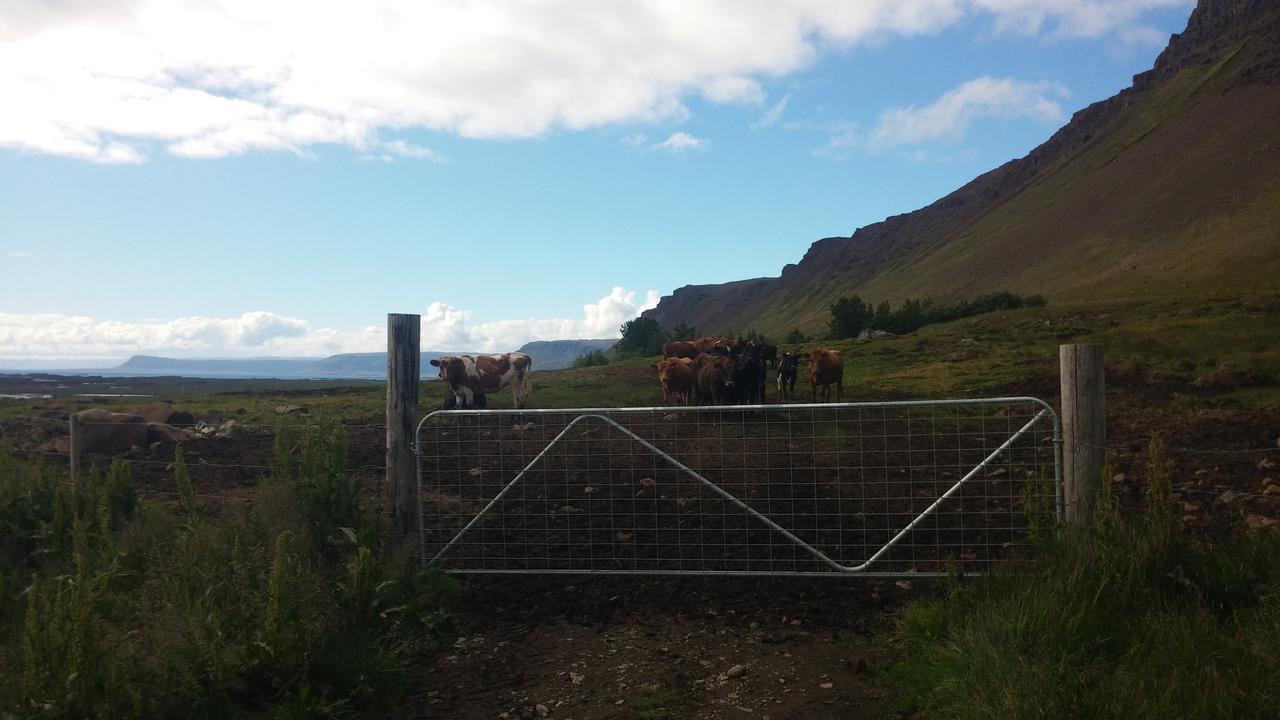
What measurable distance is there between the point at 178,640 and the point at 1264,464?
33.3 feet

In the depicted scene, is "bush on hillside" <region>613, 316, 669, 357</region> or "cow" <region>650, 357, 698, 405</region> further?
"bush on hillside" <region>613, 316, 669, 357</region>

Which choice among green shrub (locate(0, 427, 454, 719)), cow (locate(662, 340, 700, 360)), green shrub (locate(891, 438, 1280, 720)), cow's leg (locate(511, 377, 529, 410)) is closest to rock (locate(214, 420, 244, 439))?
cow's leg (locate(511, 377, 529, 410))

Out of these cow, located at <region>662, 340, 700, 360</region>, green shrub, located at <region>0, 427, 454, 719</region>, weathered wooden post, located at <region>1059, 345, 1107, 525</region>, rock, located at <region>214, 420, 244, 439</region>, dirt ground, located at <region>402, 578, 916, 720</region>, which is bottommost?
dirt ground, located at <region>402, 578, 916, 720</region>

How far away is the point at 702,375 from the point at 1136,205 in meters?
92.7

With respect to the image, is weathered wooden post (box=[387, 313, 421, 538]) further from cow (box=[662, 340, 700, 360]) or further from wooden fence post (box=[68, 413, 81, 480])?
cow (box=[662, 340, 700, 360])

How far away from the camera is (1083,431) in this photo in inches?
246

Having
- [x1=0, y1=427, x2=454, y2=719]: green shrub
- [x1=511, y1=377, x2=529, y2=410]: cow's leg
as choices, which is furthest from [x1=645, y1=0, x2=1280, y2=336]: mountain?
[x1=0, y1=427, x2=454, y2=719]: green shrub

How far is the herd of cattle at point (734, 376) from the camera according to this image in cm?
1862

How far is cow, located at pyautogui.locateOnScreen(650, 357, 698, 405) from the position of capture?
2031 cm

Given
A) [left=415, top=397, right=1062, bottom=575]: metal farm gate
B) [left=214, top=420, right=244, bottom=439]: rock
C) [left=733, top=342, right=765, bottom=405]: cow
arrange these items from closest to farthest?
[left=415, top=397, right=1062, bottom=575]: metal farm gate, [left=214, top=420, right=244, bottom=439]: rock, [left=733, top=342, right=765, bottom=405]: cow

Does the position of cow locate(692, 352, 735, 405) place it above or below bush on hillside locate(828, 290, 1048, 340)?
below

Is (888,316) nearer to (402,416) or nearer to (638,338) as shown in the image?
(638,338)

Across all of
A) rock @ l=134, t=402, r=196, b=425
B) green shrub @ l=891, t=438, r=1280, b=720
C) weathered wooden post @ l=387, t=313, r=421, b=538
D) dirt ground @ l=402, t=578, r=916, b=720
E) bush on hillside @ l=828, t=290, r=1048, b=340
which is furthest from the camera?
bush on hillside @ l=828, t=290, r=1048, b=340

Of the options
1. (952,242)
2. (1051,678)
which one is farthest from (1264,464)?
(952,242)
